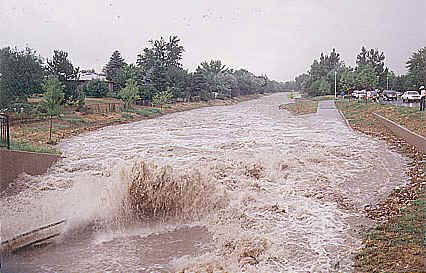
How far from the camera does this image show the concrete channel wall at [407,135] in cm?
570

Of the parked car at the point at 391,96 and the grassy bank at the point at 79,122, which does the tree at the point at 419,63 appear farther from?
the parked car at the point at 391,96

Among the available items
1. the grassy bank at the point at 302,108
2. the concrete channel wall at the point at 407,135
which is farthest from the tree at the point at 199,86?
the grassy bank at the point at 302,108

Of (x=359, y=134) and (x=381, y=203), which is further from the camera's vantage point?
(x=359, y=134)

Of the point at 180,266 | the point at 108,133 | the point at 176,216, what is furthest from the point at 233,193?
the point at 108,133

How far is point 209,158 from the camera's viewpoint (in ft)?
19.9

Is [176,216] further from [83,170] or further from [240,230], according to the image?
[83,170]

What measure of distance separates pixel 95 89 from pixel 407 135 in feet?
26.3

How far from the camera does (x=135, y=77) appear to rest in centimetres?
1122

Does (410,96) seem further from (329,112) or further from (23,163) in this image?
(23,163)

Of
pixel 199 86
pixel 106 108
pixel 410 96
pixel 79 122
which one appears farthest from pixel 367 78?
pixel 79 122

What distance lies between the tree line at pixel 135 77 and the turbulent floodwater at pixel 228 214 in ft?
3.99

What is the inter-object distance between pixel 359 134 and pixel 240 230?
22.2ft

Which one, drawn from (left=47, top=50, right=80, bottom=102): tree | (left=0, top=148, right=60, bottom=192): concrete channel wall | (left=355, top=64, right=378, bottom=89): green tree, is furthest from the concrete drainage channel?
(left=355, top=64, right=378, bottom=89): green tree

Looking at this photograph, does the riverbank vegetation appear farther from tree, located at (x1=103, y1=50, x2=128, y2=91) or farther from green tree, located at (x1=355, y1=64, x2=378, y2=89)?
green tree, located at (x1=355, y1=64, x2=378, y2=89)
